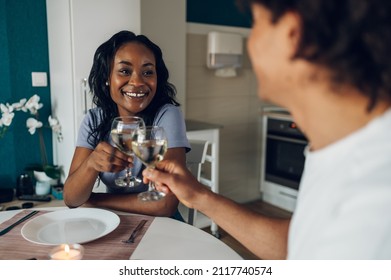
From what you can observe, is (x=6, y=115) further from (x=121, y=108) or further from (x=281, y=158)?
(x=281, y=158)

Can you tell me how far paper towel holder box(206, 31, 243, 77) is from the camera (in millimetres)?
2879

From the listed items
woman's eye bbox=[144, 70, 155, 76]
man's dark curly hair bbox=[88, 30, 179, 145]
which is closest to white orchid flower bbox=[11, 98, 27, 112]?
man's dark curly hair bbox=[88, 30, 179, 145]

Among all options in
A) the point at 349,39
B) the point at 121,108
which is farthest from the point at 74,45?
Answer: the point at 349,39

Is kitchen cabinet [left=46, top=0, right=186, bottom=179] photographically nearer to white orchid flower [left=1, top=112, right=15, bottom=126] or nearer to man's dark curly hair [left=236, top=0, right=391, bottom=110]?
white orchid flower [left=1, top=112, right=15, bottom=126]

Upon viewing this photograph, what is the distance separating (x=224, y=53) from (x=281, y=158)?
1.01 m

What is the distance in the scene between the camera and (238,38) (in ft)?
9.92

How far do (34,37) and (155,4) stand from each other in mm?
830

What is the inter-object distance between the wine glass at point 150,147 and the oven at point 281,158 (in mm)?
2156

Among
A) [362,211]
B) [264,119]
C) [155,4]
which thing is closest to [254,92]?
[264,119]

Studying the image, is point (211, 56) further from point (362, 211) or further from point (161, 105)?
point (362, 211)

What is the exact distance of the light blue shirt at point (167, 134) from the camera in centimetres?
142

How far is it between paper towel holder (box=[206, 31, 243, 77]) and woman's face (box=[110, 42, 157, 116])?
1.43m
